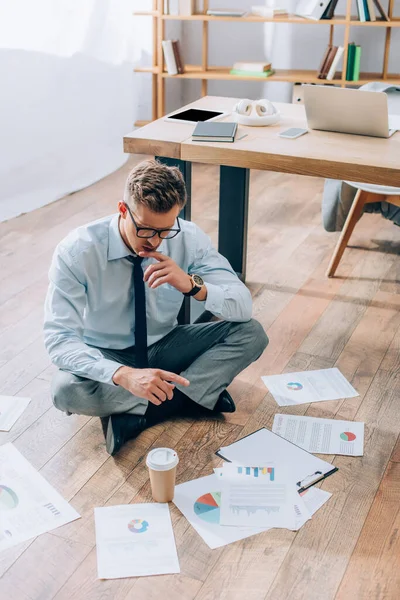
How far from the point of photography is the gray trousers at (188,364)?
2.13m

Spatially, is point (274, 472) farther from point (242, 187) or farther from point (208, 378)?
point (242, 187)

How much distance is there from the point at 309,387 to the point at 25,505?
3.23 ft

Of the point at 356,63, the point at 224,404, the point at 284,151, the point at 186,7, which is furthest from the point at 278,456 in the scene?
the point at 186,7

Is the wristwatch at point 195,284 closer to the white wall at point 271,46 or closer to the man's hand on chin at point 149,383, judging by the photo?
the man's hand on chin at point 149,383

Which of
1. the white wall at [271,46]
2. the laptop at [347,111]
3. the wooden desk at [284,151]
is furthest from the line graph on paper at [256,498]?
the white wall at [271,46]

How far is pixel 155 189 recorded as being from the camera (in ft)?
6.47

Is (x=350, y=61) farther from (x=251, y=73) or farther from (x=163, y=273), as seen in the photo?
(x=163, y=273)

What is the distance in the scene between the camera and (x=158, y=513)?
193cm

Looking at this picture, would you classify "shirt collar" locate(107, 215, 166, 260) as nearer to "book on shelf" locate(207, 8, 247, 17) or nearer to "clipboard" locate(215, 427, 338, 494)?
"clipboard" locate(215, 427, 338, 494)

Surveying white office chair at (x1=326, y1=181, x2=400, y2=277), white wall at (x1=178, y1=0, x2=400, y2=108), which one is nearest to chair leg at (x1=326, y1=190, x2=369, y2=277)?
white office chair at (x1=326, y1=181, x2=400, y2=277)

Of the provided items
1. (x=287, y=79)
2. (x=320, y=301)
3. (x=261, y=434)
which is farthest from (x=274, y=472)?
(x=287, y=79)

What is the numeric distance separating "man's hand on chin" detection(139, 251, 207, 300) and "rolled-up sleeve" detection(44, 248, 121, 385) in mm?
203

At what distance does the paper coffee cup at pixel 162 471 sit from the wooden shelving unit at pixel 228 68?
11.0 feet

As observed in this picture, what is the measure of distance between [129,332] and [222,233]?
2.95 ft
